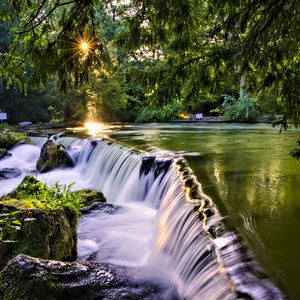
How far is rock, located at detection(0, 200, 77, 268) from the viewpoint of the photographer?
3.86 metres

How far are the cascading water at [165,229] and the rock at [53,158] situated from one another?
3.39 feet

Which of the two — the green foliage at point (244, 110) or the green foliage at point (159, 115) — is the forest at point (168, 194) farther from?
the green foliage at point (159, 115)

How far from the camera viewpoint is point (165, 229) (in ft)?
17.7

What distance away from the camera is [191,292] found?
3508 mm

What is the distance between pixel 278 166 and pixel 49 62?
5.58 m

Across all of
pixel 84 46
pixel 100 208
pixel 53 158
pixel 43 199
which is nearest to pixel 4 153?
pixel 53 158

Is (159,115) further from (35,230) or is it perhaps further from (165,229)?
(35,230)

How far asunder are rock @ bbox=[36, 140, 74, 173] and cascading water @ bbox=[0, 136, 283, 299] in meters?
1.03

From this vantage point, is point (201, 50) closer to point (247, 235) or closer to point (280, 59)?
point (280, 59)

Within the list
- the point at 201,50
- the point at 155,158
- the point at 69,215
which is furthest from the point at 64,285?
the point at 155,158

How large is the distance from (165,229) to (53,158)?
26.5 feet

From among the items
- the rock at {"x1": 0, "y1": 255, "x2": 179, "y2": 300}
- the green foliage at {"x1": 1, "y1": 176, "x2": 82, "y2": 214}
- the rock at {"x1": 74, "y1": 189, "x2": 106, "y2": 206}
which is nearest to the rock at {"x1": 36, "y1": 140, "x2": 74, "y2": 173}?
the rock at {"x1": 74, "y1": 189, "x2": 106, "y2": 206}

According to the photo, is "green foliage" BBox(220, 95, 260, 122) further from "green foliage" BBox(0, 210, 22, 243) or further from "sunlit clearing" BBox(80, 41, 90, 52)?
"green foliage" BBox(0, 210, 22, 243)

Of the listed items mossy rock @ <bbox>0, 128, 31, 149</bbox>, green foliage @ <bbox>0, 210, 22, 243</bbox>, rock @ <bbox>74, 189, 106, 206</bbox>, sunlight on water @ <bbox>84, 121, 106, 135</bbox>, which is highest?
sunlight on water @ <bbox>84, 121, 106, 135</bbox>
